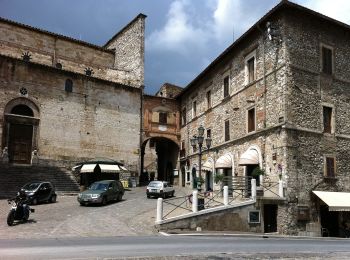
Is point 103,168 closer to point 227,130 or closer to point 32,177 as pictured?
point 32,177

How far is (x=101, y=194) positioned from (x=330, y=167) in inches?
524

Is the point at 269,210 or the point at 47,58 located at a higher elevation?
the point at 47,58

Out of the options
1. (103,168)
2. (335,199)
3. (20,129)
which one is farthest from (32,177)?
(335,199)

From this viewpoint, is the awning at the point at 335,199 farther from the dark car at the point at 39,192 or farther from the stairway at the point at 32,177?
the stairway at the point at 32,177

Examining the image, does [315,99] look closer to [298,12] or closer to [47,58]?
[298,12]

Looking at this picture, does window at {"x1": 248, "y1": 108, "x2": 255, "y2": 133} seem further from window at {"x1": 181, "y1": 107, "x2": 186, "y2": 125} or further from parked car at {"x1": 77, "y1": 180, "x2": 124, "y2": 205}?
window at {"x1": 181, "y1": 107, "x2": 186, "y2": 125}

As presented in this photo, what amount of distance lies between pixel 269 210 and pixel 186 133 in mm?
17410

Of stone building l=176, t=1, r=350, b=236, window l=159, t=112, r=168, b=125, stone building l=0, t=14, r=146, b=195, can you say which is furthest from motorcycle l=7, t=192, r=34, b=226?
window l=159, t=112, r=168, b=125

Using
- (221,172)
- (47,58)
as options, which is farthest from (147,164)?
(221,172)

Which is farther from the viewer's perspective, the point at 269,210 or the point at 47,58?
the point at 47,58

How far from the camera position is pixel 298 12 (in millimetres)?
24172

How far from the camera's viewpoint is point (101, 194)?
2288 cm

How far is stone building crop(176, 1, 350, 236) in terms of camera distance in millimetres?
22250

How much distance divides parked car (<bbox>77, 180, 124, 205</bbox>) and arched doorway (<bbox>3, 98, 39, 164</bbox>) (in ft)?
33.8
